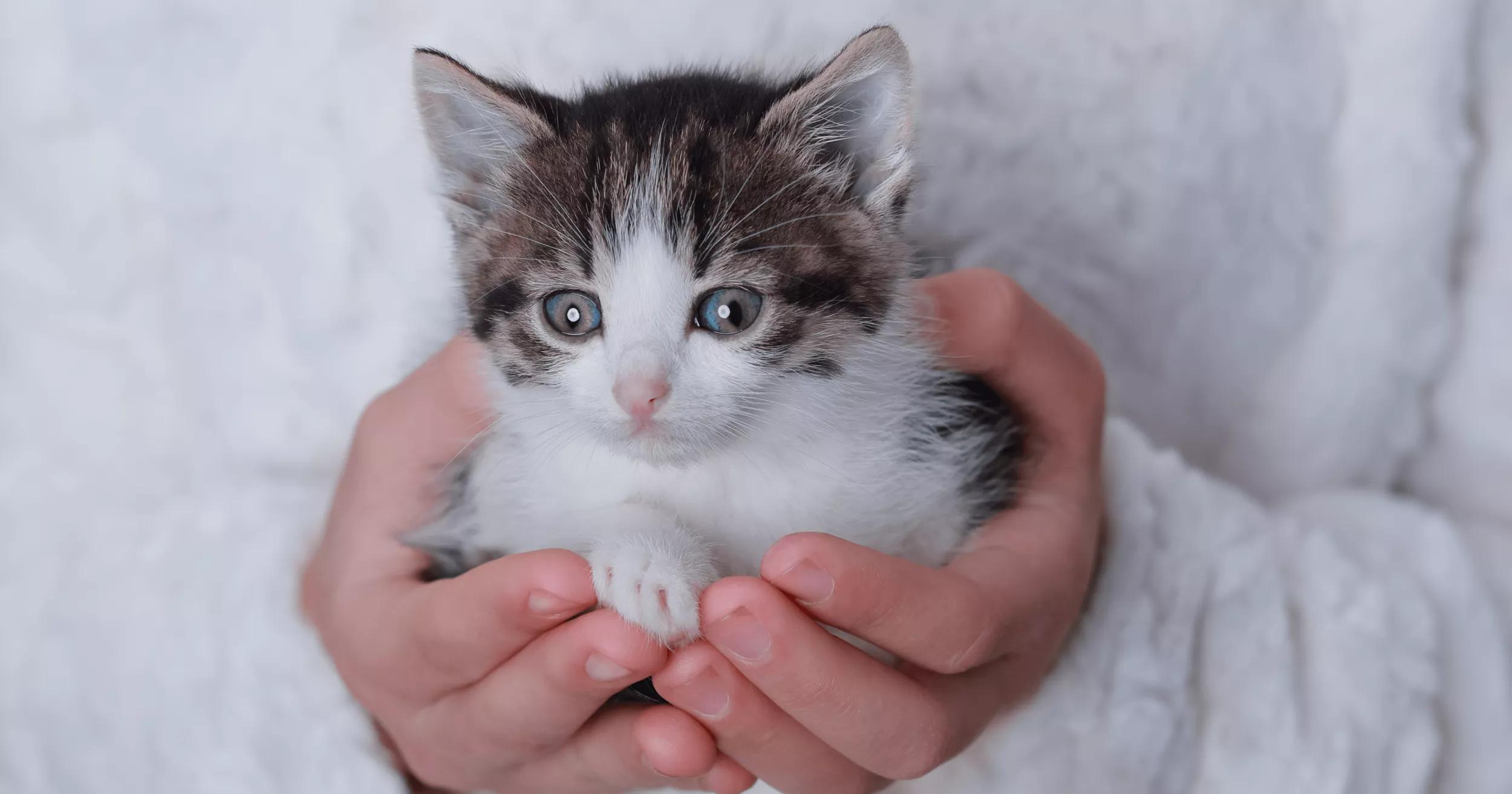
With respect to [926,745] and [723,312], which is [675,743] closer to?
[926,745]

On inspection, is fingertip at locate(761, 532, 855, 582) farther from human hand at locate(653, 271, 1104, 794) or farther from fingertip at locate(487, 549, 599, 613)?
fingertip at locate(487, 549, 599, 613)

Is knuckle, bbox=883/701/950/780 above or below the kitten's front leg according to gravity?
below

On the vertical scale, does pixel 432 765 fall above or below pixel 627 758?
below

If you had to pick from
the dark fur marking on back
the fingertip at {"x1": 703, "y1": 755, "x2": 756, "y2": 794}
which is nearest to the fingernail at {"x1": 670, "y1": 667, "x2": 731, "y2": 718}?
the fingertip at {"x1": 703, "y1": 755, "x2": 756, "y2": 794}

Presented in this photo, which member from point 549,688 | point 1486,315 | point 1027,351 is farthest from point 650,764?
point 1486,315

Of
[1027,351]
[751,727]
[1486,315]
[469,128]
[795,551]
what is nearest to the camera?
[795,551]

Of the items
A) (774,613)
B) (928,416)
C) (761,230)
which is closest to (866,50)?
(761,230)

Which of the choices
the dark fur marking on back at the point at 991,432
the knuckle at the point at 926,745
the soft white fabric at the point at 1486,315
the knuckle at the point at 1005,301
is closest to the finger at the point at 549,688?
the knuckle at the point at 926,745
